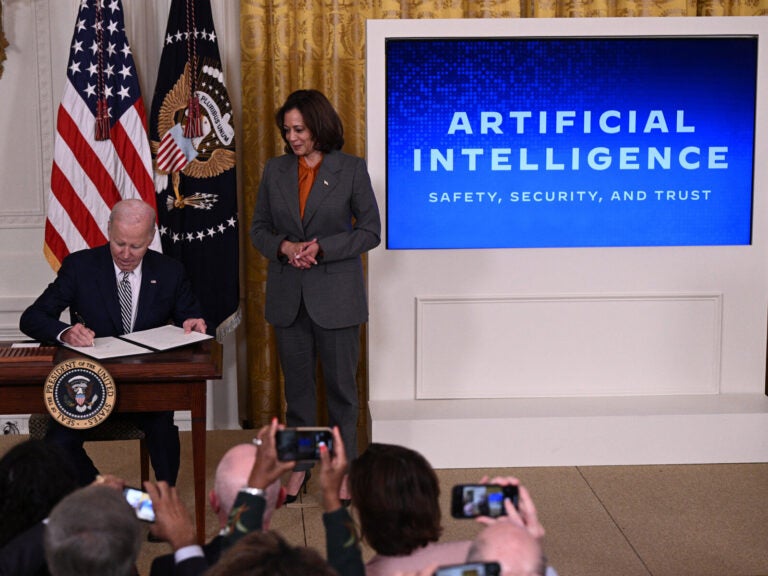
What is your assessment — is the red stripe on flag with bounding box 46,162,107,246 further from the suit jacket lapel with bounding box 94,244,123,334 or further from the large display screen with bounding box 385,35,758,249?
the large display screen with bounding box 385,35,758,249

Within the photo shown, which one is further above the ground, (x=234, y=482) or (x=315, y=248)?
(x=315, y=248)

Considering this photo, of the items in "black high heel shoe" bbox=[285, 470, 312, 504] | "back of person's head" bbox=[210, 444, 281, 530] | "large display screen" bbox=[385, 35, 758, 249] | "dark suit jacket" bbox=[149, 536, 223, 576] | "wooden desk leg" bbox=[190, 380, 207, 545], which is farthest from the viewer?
"large display screen" bbox=[385, 35, 758, 249]

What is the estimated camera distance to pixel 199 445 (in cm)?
366

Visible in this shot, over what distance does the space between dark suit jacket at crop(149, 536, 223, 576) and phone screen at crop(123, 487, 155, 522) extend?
0.09 m

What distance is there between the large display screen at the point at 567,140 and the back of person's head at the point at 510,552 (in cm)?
307

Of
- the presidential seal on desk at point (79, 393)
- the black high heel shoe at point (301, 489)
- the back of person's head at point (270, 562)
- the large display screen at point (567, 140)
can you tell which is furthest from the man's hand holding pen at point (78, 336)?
the back of person's head at point (270, 562)

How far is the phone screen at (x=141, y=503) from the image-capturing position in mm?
2115

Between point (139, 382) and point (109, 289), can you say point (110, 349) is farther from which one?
point (109, 289)

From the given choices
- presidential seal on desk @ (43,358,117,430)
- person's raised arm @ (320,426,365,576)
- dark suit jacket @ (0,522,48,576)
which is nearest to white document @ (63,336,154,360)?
presidential seal on desk @ (43,358,117,430)

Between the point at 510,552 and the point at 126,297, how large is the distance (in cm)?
250

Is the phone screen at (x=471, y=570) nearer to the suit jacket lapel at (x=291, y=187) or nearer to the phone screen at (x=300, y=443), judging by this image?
the phone screen at (x=300, y=443)

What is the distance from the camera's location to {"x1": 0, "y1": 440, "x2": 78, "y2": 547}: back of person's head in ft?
7.18

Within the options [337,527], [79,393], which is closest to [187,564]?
[337,527]

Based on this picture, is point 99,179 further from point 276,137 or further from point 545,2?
point 545,2
